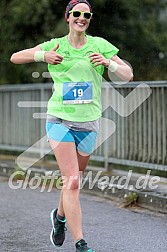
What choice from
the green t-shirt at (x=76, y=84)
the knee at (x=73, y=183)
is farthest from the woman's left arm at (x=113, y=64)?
the knee at (x=73, y=183)

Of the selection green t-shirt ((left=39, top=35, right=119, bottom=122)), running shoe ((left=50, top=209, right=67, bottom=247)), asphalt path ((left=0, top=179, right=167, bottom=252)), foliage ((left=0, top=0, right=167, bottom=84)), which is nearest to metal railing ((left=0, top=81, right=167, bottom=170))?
asphalt path ((left=0, top=179, right=167, bottom=252))

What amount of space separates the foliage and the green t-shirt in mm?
8734

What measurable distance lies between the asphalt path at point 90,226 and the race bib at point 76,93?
1.35 meters

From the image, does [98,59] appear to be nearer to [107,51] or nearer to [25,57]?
[107,51]

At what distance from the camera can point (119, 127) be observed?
446 inches

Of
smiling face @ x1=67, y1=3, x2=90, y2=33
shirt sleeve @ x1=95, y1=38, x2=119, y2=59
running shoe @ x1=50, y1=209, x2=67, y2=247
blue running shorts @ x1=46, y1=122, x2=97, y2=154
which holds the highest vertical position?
smiling face @ x1=67, y1=3, x2=90, y2=33

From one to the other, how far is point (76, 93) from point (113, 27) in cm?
946

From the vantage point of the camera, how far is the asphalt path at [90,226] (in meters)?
7.06

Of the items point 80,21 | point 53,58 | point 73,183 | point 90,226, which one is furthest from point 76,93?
point 90,226

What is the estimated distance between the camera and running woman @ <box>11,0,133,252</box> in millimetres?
6320

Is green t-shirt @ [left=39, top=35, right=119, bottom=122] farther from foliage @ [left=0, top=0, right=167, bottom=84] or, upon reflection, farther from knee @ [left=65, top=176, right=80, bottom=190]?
foliage @ [left=0, top=0, right=167, bottom=84]

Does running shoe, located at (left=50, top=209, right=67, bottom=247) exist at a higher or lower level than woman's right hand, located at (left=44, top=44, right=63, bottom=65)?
lower

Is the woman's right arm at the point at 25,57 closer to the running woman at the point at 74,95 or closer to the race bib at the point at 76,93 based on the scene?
the running woman at the point at 74,95

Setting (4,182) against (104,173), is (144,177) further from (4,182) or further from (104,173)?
(4,182)
